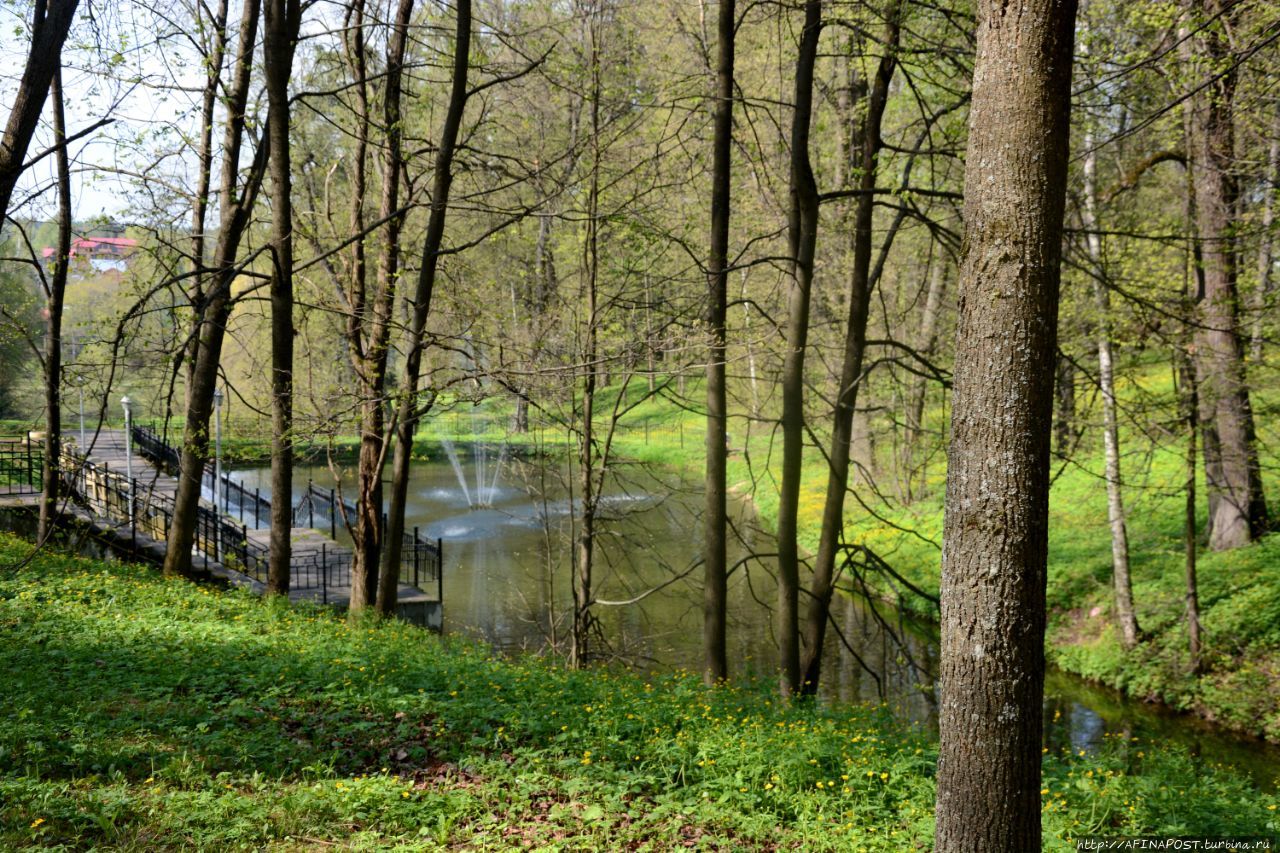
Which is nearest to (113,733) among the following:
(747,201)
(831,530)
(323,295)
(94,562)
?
(831,530)

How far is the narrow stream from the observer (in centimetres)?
1031

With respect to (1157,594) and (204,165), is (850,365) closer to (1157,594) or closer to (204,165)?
(1157,594)

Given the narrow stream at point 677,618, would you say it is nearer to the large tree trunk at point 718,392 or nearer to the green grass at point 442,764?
the large tree trunk at point 718,392

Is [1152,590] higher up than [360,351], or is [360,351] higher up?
[360,351]

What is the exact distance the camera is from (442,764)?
5.35 m

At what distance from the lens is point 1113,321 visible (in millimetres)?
11453

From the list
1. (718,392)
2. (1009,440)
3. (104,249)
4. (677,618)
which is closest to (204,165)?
(104,249)

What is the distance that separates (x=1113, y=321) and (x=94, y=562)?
14269 mm

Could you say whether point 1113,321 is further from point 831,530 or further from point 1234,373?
point 831,530

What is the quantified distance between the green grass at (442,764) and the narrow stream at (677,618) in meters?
1.74

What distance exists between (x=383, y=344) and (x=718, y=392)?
3.92m

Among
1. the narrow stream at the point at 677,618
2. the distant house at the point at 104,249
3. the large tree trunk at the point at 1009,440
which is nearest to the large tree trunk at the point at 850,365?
the narrow stream at the point at 677,618

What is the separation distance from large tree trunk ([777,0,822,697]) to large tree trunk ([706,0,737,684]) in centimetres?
63

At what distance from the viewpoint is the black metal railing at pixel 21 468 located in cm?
1903
